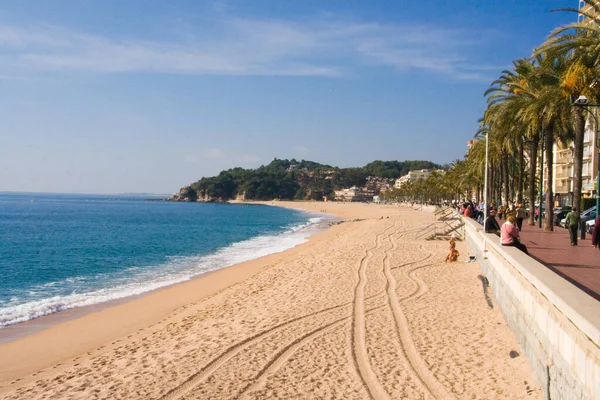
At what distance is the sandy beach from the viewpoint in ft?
25.4

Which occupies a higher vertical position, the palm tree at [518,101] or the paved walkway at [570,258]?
the palm tree at [518,101]

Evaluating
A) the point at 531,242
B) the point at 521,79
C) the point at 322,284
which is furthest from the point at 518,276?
the point at 521,79

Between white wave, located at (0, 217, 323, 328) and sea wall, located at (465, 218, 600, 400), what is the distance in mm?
12726

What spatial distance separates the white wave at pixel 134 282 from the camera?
53.6ft

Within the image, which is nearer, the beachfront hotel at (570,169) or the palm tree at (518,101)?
the palm tree at (518,101)

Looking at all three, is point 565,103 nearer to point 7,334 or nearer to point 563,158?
point 7,334

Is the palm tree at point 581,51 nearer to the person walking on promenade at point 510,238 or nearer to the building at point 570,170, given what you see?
the person walking on promenade at point 510,238

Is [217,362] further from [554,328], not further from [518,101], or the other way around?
[518,101]

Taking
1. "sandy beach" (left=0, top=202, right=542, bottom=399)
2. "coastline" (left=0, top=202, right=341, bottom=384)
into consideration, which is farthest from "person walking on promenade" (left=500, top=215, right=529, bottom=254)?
"coastline" (left=0, top=202, right=341, bottom=384)

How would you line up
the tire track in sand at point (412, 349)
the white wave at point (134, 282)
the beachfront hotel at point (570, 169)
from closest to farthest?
1. the tire track in sand at point (412, 349)
2. the white wave at point (134, 282)
3. the beachfront hotel at point (570, 169)

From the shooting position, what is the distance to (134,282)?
72.7 feet

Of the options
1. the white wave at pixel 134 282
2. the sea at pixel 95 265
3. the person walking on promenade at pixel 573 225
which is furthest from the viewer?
the sea at pixel 95 265

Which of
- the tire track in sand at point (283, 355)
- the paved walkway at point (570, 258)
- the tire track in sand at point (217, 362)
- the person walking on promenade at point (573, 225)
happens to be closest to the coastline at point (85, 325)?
the tire track in sand at point (217, 362)

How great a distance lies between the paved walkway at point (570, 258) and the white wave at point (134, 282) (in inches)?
525
